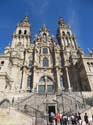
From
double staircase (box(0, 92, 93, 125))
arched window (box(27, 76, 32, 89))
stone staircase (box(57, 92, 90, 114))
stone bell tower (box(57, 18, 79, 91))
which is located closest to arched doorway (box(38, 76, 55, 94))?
arched window (box(27, 76, 32, 89))

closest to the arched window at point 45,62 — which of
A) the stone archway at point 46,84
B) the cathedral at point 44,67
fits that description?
the cathedral at point 44,67

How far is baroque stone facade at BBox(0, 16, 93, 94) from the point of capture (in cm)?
3092

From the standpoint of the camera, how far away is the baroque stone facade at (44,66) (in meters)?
30.9

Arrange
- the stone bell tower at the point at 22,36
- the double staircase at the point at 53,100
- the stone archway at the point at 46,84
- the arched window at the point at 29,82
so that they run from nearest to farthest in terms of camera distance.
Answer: the double staircase at the point at 53,100 < the stone archway at the point at 46,84 < the arched window at the point at 29,82 < the stone bell tower at the point at 22,36

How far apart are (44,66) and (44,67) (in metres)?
1.15

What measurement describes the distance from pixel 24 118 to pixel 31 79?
1895 cm

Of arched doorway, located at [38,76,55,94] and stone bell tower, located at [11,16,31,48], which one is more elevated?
stone bell tower, located at [11,16,31,48]

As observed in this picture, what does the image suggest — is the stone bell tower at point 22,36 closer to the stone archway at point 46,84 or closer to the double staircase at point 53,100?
the stone archway at point 46,84

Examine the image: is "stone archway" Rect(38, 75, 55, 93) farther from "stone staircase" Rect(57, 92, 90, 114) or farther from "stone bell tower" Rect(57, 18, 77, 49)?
"stone bell tower" Rect(57, 18, 77, 49)

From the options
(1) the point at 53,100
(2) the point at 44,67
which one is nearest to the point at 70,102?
(1) the point at 53,100

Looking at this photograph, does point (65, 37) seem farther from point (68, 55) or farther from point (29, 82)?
point (29, 82)

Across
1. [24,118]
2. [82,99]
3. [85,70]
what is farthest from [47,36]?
[24,118]

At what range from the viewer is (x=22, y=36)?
44.4 meters

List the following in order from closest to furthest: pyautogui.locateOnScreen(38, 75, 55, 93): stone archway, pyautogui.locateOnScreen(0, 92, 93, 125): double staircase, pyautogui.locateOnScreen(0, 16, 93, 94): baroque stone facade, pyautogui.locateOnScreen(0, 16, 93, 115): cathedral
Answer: pyautogui.locateOnScreen(0, 92, 93, 125): double staircase < pyautogui.locateOnScreen(0, 16, 93, 115): cathedral < pyautogui.locateOnScreen(0, 16, 93, 94): baroque stone facade < pyautogui.locateOnScreen(38, 75, 55, 93): stone archway
